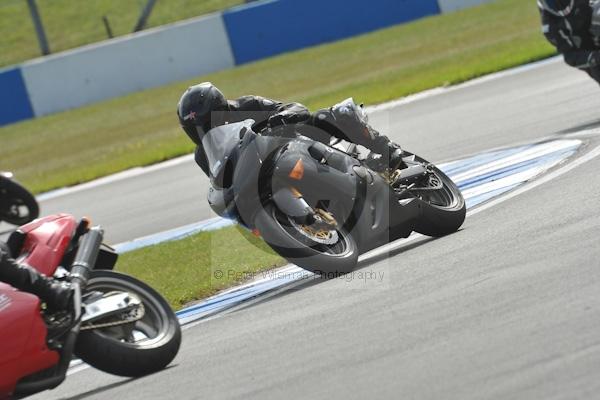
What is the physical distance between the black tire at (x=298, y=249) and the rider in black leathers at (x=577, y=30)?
4816mm

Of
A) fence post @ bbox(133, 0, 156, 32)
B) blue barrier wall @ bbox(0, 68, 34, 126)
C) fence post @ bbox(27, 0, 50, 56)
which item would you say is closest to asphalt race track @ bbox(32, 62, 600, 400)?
fence post @ bbox(27, 0, 50, 56)

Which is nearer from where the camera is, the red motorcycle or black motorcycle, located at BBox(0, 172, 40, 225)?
the red motorcycle

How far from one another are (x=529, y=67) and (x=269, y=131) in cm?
1092

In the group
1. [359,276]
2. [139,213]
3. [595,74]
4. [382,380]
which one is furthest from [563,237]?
[139,213]

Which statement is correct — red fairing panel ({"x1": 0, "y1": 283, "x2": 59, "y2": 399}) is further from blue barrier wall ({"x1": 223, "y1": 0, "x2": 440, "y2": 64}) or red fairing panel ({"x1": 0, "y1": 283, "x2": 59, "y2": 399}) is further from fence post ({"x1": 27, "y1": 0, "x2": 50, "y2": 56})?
blue barrier wall ({"x1": 223, "y1": 0, "x2": 440, "y2": 64})

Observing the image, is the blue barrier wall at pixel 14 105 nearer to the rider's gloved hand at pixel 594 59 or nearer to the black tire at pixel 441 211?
the rider's gloved hand at pixel 594 59

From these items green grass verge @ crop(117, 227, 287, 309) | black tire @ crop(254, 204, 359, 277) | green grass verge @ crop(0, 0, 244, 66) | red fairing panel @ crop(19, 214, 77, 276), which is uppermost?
red fairing panel @ crop(19, 214, 77, 276)

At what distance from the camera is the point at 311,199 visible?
7.98m

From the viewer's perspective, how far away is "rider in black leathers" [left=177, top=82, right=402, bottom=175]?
813 cm

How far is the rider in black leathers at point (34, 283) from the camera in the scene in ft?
19.8

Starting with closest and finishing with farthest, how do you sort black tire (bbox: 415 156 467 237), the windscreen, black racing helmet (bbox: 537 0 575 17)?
the windscreen
black tire (bbox: 415 156 467 237)
black racing helmet (bbox: 537 0 575 17)

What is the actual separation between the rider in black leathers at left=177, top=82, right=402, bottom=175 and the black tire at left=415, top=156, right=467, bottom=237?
1.14 ft

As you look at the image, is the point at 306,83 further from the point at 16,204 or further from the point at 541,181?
the point at 541,181

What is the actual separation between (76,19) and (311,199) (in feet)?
88.8
